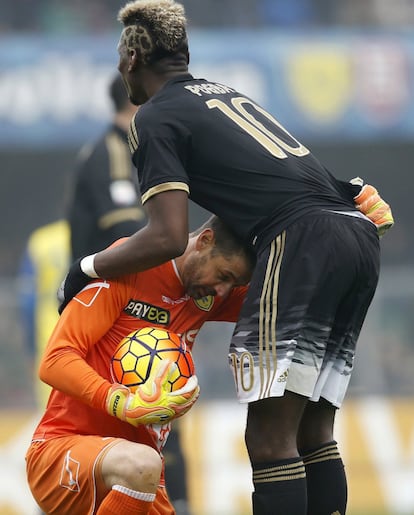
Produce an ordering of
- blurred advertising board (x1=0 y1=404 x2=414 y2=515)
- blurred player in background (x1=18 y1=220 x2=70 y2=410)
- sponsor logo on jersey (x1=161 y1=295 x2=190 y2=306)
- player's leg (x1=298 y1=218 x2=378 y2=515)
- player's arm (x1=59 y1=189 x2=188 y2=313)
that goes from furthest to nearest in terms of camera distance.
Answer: blurred advertising board (x1=0 y1=404 x2=414 y2=515)
blurred player in background (x1=18 y1=220 x2=70 y2=410)
sponsor logo on jersey (x1=161 y1=295 x2=190 y2=306)
player's leg (x1=298 y1=218 x2=378 y2=515)
player's arm (x1=59 y1=189 x2=188 y2=313)

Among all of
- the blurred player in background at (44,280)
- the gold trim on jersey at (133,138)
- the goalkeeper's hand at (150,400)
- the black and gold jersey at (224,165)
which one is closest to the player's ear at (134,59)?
the black and gold jersey at (224,165)

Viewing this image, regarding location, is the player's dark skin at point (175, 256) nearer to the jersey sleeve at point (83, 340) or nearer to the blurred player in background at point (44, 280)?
the jersey sleeve at point (83, 340)

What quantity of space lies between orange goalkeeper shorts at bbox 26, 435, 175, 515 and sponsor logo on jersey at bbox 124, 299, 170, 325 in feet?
1.55

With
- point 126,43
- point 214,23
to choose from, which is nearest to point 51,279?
point 126,43

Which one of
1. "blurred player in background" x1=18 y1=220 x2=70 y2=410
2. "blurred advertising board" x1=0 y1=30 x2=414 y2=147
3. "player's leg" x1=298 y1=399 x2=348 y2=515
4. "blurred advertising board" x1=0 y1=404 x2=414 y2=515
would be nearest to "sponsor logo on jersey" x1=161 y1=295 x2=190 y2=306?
"player's leg" x1=298 y1=399 x2=348 y2=515

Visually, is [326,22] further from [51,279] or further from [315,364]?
[315,364]

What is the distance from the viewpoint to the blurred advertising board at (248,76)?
16.3m

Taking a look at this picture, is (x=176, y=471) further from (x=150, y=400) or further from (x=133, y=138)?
(x=133, y=138)

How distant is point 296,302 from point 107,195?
7.91ft

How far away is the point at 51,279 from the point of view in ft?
28.4

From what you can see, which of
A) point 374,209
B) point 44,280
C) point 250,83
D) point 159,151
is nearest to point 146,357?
point 159,151

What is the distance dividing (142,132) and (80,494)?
1319mm

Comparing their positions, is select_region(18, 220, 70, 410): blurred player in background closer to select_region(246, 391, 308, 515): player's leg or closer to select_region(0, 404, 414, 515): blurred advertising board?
select_region(0, 404, 414, 515): blurred advertising board

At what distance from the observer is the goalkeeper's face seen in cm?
434
